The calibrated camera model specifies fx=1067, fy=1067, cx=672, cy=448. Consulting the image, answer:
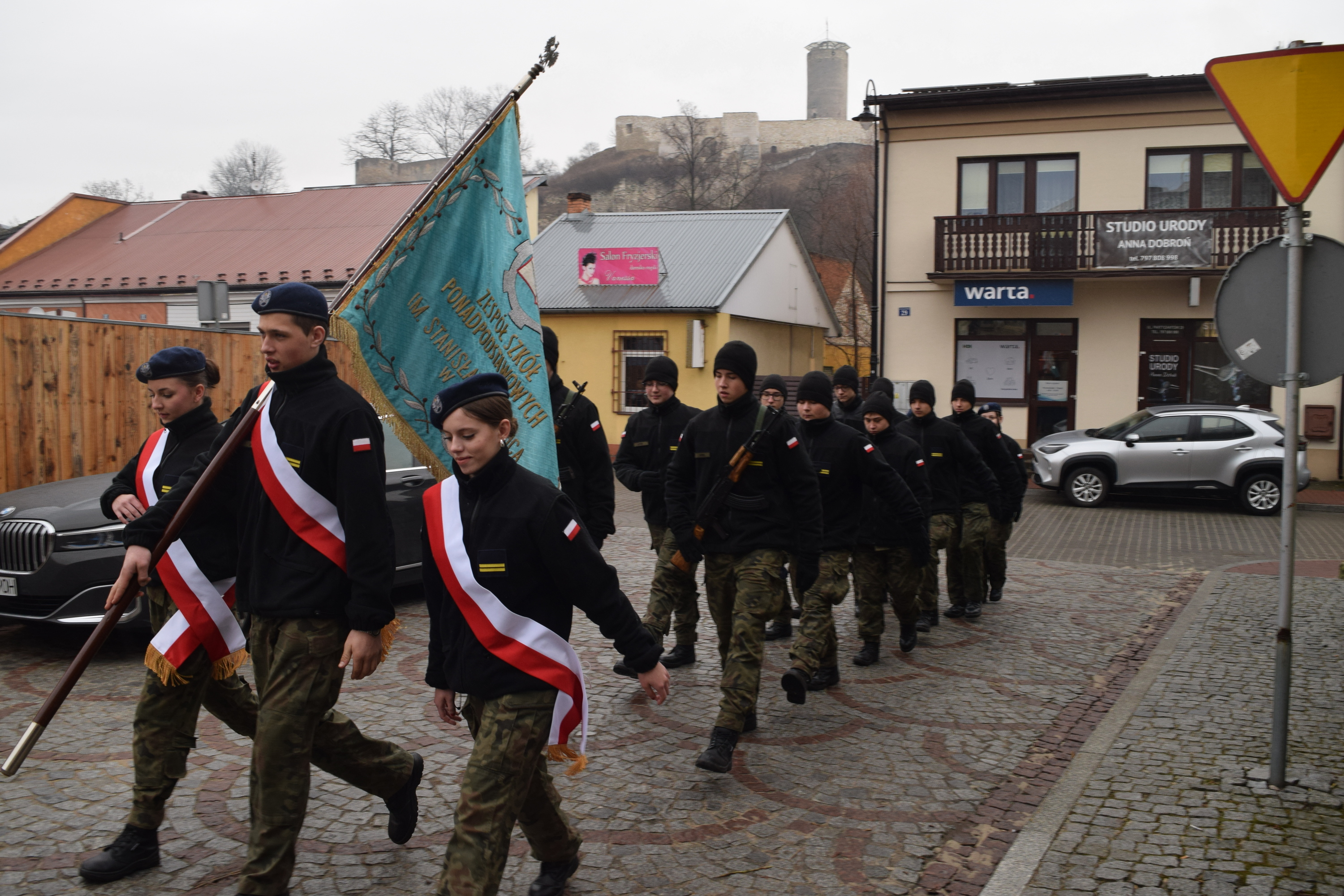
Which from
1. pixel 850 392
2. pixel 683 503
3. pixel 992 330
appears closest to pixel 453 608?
pixel 683 503

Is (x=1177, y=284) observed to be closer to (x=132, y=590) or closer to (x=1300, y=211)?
(x=1300, y=211)

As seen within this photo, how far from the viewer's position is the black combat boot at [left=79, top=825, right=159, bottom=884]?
3.83 metres

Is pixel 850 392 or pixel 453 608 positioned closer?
pixel 453 608

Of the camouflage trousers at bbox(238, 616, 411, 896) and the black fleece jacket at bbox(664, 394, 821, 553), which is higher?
the black fleece jacket at bbox(664, 394, 821, 553)

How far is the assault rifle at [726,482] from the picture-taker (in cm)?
551

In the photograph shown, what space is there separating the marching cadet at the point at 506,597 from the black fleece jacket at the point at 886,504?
387cm

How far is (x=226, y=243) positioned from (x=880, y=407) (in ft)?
73.4

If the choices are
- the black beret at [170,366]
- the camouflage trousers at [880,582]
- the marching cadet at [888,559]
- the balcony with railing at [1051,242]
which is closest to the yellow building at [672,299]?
the balcony with railing at [1051,242]

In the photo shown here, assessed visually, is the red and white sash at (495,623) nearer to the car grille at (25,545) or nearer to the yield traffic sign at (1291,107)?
the yield traffic sign at (1291,107)

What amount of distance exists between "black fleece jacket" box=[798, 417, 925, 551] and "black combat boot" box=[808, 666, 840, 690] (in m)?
0.80

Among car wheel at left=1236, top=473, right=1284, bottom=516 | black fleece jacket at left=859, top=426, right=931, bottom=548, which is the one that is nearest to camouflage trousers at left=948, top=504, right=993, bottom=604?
black fleece jacket at left=859, top=426, right=931, bottom=548

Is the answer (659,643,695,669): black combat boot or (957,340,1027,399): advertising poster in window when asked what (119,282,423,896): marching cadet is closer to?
(659,643,695,669): black combat boot

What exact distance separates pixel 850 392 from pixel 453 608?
23.6 ft

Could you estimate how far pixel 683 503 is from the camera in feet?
19.2
